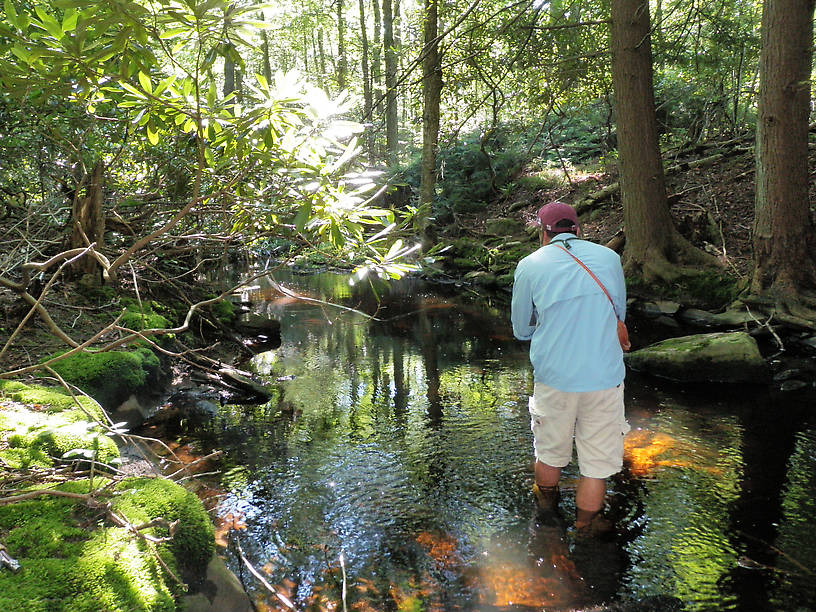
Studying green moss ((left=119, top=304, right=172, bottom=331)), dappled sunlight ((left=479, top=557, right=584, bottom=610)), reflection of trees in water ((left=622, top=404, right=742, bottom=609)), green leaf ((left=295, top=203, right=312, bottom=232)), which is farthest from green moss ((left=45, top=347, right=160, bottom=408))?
reflection of trees in water ((left=622, top=404, right=742, bottom=609))

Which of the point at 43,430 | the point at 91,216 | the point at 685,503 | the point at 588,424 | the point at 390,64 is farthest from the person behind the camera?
the point at 390,64

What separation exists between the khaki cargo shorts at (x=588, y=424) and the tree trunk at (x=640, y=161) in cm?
660

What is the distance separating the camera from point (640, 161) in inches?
362

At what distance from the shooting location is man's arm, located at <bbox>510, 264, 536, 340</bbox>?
3.58 m

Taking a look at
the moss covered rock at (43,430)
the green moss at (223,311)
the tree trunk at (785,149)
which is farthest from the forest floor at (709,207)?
the moss covered rock at (43,430)

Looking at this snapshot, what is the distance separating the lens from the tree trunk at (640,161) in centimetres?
870

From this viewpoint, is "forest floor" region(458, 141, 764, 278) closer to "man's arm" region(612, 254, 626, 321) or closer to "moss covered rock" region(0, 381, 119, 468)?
"man's arm" region(612, 254, 626, 321)

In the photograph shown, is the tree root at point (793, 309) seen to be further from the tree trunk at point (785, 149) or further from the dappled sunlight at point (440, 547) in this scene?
the dappled sunlight at point (440, 547)

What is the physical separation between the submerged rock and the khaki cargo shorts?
12.4ft

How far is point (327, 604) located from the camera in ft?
10.2

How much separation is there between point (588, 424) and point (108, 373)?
14.8ft

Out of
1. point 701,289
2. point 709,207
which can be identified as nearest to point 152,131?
point 701,289

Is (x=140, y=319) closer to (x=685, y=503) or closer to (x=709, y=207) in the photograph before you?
(x=685, y=503)

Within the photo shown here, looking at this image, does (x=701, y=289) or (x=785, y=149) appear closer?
(x=785, y=149)
